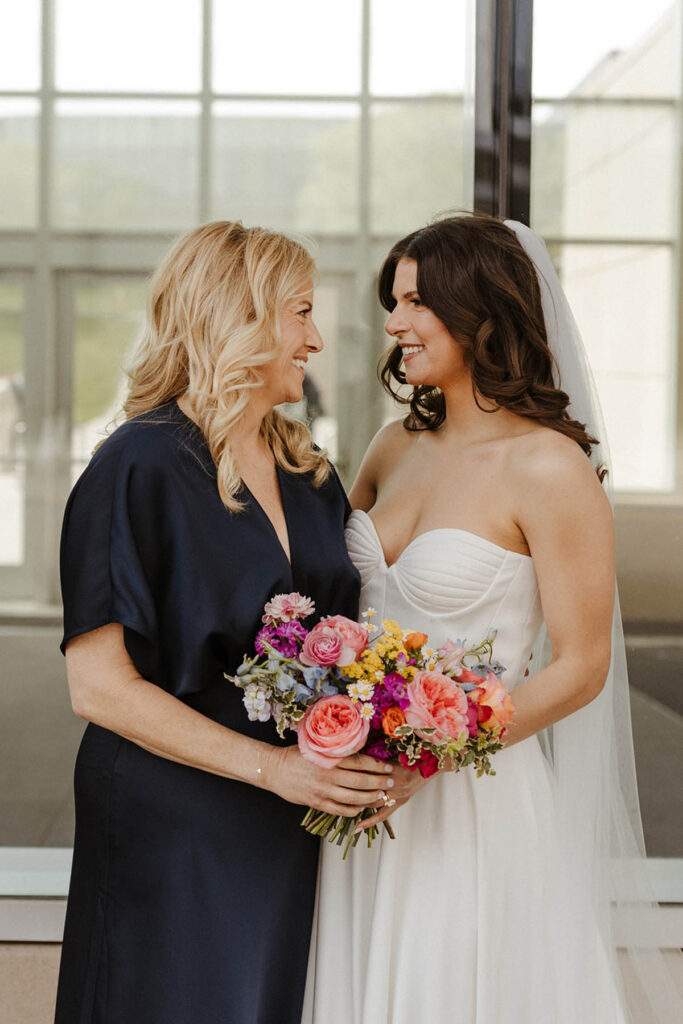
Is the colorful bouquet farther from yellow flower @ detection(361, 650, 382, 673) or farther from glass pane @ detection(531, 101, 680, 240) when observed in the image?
glass pane @ detection(531, 101, 680, 240)

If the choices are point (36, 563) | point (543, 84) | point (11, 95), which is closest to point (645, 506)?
point (543, 84)

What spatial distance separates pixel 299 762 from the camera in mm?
1722

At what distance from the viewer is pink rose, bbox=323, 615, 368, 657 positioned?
1.61 meters

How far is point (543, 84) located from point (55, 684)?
268cm

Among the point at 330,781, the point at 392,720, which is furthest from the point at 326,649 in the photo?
the point at 330,781

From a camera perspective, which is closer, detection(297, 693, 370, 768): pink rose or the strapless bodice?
detection(297, 693, 370, 768): pink rose

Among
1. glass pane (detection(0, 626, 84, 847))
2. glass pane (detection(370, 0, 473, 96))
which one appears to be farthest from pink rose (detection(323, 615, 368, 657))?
glass pane (detection(370, 0, 473, 96))

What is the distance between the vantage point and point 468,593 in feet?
6.70

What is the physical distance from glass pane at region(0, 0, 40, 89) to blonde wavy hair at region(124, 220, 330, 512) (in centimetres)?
206

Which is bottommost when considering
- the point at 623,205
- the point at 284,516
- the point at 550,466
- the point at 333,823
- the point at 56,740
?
the point at 56,740

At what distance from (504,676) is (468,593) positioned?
0.60 ft

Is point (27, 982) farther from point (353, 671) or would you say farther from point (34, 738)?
point (353, 671)

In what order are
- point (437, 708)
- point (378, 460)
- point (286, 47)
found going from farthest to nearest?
point (286, 47)
point (378, 460)
point (437, 708)

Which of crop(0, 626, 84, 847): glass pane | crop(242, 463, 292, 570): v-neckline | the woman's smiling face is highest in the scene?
the woman's smiling face
